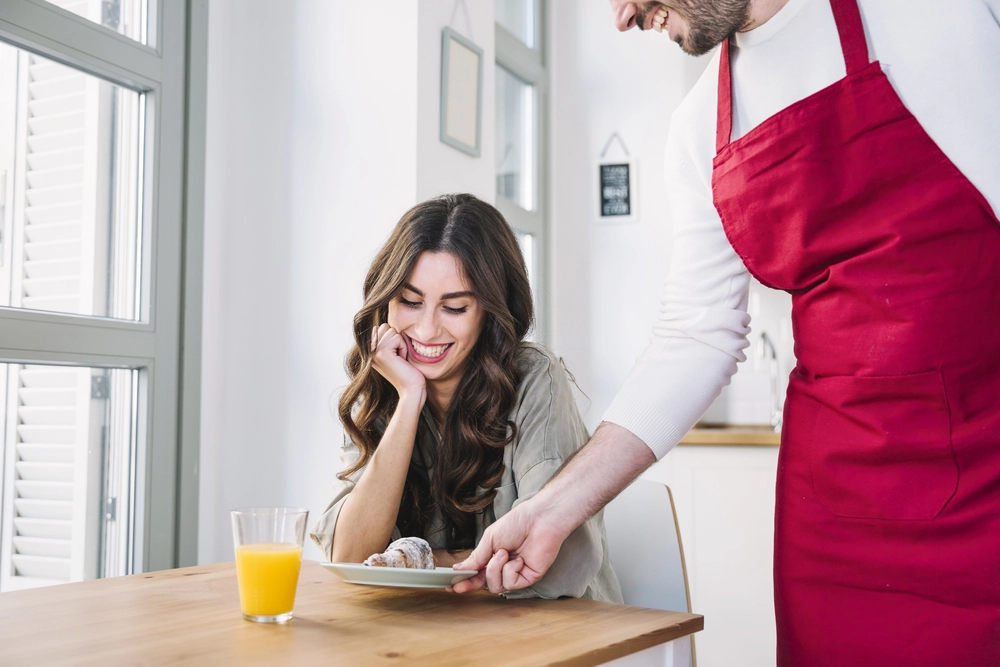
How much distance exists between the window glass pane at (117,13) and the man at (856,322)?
135 cm

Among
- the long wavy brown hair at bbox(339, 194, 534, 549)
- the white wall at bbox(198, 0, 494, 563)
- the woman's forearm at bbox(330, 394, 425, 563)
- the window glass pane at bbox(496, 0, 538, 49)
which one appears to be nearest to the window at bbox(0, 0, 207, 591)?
the white wall at bbox(198, 0, 494, 563)

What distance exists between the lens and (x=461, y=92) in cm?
243

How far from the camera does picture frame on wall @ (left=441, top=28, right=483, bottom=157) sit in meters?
2.36

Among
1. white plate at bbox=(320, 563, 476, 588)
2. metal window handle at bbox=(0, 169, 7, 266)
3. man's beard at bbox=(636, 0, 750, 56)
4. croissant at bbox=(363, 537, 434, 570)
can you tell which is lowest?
croissant at bbox=(363, 537, 434, 570)

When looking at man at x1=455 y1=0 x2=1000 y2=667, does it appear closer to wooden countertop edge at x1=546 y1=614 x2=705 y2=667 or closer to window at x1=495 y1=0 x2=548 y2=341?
wooden countertop edge at x1=546 y1=614 x2=705 y2=667

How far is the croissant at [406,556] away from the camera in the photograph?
118 centimetres

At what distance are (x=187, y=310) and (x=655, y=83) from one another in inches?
87.7

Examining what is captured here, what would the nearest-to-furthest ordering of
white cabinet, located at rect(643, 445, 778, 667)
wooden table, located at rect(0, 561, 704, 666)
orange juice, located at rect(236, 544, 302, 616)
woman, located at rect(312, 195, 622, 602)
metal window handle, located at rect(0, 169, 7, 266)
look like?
wooden table, located at rect(0, 561, 704, 666) → orange juice, located at rect(236, 544, 302, 616) → woman, located at rect(312, 195, 622, 602) → metal window handle, located at rect(0, 169, 7, 266) → white cabinet, located at rect(643, 445, 778, 667)

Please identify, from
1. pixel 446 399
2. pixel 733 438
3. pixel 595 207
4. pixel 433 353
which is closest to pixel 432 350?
pixel 433 353

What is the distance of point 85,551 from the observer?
1.96 m

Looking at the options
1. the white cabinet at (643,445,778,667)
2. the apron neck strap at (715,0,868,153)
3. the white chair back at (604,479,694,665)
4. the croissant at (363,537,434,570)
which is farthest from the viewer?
the white cabinet at (643,445,778,667)

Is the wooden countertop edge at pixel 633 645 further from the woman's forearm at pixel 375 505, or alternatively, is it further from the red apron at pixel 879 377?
the woman's forearm at pixel 375 505

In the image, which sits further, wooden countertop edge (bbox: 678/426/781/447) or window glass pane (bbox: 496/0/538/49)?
window glass pane (bbox: 496/0/538/49)

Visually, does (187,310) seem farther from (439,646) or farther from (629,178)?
(629,178)
